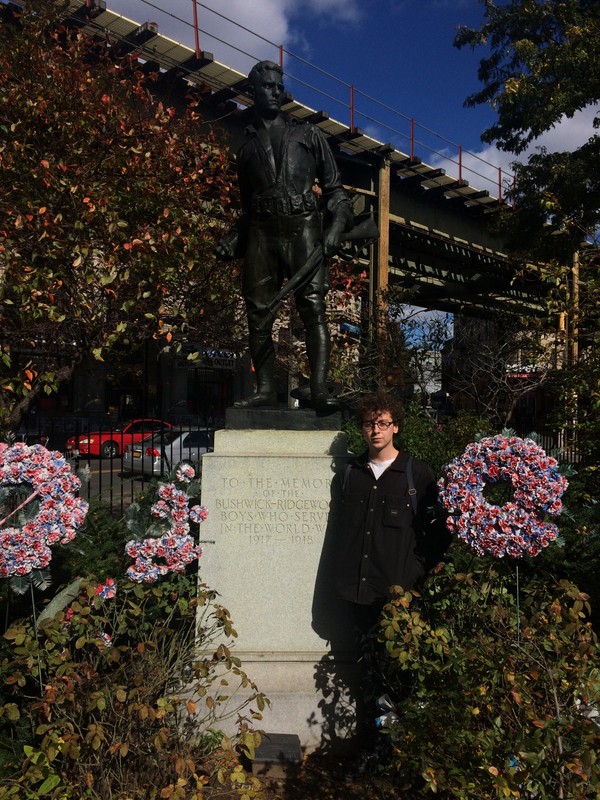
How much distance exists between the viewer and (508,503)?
321cm

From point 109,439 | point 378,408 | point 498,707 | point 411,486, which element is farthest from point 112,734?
point 109,439

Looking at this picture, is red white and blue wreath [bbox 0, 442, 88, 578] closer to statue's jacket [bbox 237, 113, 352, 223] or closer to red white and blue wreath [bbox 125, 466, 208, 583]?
red white and blue wreath [bbox 125, 466, 208, 583]

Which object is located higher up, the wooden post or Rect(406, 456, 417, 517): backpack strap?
the wooden post

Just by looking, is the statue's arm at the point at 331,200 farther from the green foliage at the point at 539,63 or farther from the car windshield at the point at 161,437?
the green foliage at the point at 539,63

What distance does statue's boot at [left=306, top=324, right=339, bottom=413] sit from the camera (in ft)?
14.0

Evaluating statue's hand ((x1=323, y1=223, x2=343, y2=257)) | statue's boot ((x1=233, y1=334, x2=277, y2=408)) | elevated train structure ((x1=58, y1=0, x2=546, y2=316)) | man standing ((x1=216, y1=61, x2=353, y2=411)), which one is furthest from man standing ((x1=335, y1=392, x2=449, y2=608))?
elevated train structure ((x1=58, y1=0, x2=546, y2=316))

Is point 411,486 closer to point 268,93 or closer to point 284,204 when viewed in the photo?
point 284,204

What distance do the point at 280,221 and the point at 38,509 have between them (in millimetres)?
2411

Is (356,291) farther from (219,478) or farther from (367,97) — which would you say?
(219,478)

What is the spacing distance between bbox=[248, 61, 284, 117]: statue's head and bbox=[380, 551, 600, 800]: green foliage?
3.24 metres

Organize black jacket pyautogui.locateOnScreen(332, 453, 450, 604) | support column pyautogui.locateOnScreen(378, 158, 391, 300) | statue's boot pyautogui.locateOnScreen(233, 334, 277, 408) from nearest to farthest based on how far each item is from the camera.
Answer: black jacket pyautogui.locateOnScreen(332, 453, 450, 604) → statue's boot pyautogui.locateOnScreen(233, 334, 277, 408) → support column pyautogui.locateOnScreen(378, 158, 391, 300)

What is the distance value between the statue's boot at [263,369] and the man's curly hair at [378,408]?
1039 millimetres


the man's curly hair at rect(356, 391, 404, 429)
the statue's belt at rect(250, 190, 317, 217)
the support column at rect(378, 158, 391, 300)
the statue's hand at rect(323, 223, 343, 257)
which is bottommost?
the man's curly hair at rect(356, 391, 404, 429)

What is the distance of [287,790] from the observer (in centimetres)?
327
